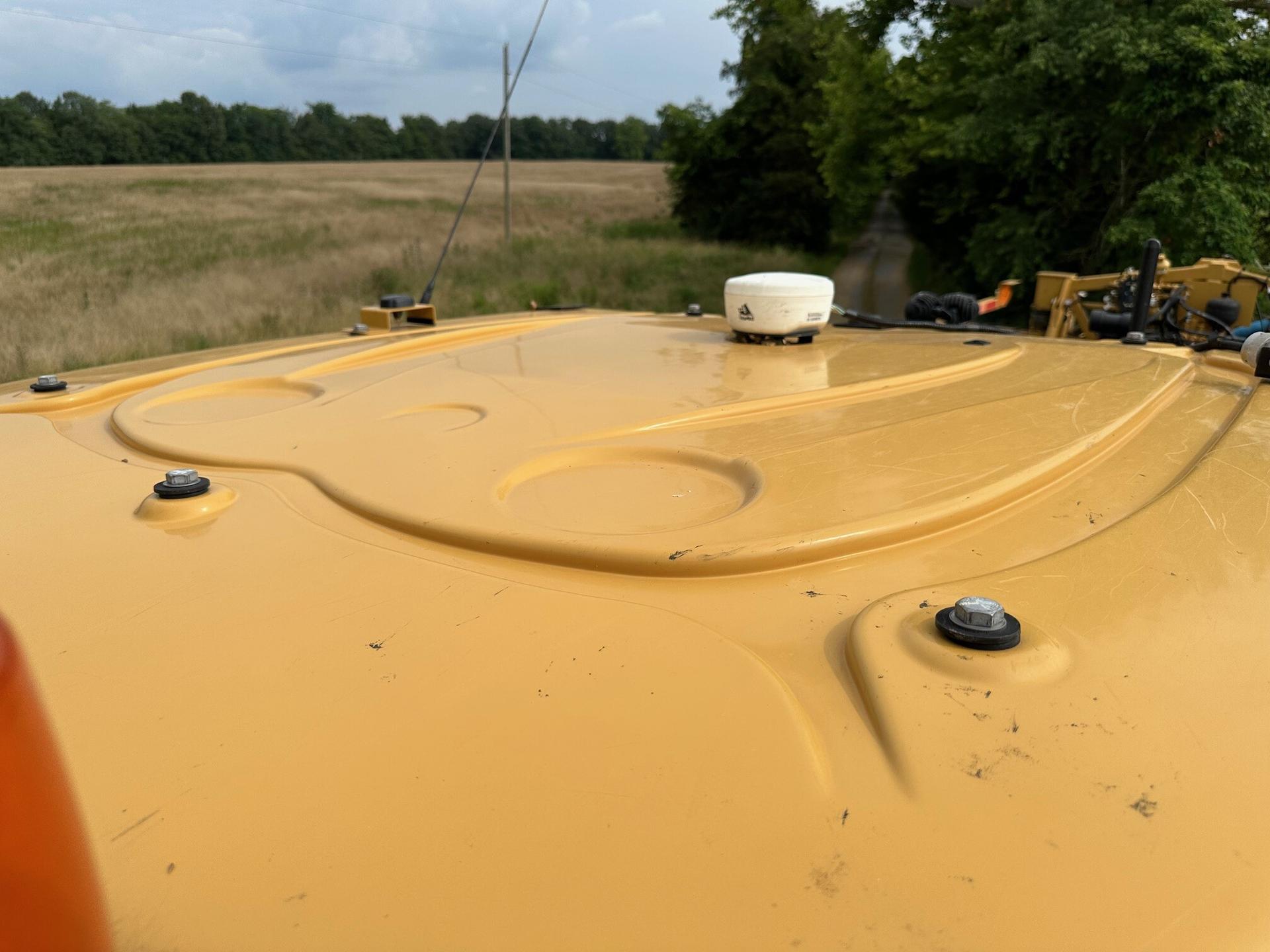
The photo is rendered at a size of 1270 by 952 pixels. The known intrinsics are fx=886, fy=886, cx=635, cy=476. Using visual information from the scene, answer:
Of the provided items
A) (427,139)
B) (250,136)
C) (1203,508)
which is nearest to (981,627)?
(1203,508)

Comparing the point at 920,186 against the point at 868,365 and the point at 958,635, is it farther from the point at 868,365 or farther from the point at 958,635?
the point at 958,635

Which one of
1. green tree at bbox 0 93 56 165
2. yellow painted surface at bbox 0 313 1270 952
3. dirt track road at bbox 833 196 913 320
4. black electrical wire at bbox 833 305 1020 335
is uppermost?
green tree at bbox 0 93 56 165

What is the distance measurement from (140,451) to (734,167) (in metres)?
27.8

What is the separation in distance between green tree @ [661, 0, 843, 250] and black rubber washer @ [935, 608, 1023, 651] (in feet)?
82.3

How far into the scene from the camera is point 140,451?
7.06 ft

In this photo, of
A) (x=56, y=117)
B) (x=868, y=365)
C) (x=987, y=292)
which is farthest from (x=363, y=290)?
(x=868, y=365)

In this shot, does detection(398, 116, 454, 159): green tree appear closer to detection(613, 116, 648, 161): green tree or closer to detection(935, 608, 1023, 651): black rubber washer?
detection(613, 116, 648, 161): green tree

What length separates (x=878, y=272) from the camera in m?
25.2

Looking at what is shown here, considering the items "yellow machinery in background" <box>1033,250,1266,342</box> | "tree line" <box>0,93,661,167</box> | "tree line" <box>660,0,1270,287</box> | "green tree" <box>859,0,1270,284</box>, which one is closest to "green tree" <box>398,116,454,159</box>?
"tree line" <box>0,93,661,167</box>

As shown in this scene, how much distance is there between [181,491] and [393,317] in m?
2.60

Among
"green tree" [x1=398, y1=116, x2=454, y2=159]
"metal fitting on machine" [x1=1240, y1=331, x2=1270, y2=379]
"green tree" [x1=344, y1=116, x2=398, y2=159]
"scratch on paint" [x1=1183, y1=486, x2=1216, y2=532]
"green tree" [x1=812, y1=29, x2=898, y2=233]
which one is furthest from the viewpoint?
"green tree" [x1=398, y1=116, x2=454, y2=159]

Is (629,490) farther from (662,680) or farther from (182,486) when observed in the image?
(182,486)

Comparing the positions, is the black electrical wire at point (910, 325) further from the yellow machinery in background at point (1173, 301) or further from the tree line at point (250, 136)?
the tree line at point (250, 136)

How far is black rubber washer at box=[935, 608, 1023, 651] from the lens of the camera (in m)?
1.13
